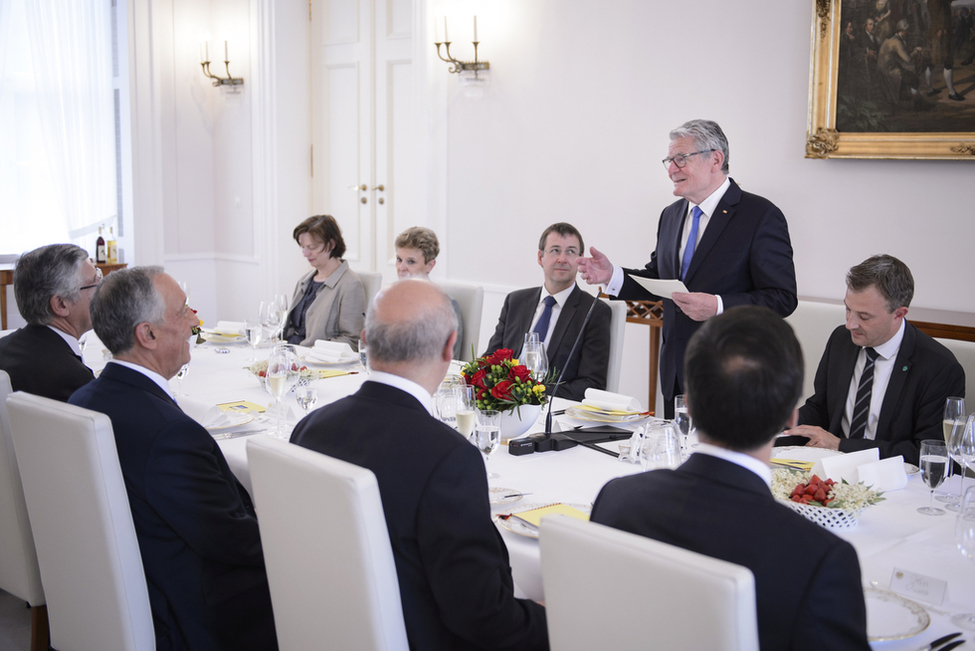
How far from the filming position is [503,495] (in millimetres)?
1888

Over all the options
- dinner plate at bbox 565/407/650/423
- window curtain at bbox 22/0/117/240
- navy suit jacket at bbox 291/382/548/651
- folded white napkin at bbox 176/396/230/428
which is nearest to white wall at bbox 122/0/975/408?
window curtain at bbox 22/0/117/240

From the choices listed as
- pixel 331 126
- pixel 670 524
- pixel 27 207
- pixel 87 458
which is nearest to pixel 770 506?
pixel 670 524

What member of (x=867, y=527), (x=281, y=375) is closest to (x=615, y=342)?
(x=281, y=375)

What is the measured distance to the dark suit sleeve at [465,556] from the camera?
1.38 meters

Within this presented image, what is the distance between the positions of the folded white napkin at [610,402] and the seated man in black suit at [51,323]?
4.89ft

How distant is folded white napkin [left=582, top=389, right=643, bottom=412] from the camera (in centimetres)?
270

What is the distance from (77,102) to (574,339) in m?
4.93

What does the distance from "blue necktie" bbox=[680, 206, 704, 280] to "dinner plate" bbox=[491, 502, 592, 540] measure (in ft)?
5.45

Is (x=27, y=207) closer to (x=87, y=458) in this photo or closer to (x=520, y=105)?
(x=520, y=105)

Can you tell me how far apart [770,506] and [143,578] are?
1.27 m

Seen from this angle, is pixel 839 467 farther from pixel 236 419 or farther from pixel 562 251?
pixel 562 251

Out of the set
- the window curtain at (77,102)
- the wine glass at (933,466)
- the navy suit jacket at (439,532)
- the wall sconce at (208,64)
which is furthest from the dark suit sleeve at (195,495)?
the wall sconce at (208,64)

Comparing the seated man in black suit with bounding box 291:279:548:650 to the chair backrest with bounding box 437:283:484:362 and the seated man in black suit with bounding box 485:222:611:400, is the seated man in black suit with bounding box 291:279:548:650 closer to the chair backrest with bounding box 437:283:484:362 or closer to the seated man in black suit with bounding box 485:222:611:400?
the seated man in black suit with bounding box 485:222:611:400

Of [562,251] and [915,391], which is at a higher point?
[562,251]
